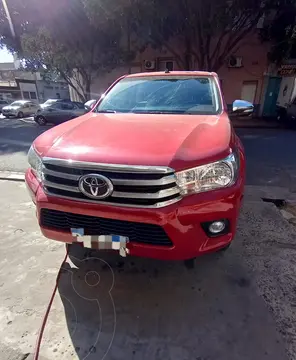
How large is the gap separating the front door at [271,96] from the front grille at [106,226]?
16.8 m

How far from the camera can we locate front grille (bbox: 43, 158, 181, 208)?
5.32 ft

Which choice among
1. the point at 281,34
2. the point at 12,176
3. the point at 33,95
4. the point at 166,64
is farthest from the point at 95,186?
the point at 33,95

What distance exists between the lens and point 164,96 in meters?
2.96

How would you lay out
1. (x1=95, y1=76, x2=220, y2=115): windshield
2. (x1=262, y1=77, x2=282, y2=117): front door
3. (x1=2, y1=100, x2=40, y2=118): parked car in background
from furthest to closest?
(x1=2, y1=100, x2=40, y2=118): parked car in background, (x1=262, y1=77, x2=282, y2=117): front door, (x1=95, y1=76, x2=220, y2=115): windshield

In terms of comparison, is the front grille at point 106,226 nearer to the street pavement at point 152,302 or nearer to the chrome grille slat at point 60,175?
the chrome grille slat at point 60,175

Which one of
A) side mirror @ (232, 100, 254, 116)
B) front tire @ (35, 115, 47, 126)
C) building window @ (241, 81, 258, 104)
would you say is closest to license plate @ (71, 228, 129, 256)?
side mirror @ (232, 100, 254, 116)

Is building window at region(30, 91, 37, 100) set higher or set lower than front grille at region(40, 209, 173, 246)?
lower

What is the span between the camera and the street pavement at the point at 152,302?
1751 mm

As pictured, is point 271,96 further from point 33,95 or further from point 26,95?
point 26,95

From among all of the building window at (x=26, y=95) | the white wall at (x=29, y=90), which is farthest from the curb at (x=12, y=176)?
the building window at (x=26, y=95)

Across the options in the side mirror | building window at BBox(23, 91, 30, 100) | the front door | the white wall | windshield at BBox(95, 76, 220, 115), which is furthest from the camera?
building window at BBox(23, 91, 30, 100)

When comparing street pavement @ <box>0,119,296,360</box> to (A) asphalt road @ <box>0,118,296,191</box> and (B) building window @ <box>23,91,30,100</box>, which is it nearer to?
(A) asphalt road @ <box>0,118,296,191</box>

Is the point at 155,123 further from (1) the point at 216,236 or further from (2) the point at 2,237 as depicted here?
(2) the point at 2,237

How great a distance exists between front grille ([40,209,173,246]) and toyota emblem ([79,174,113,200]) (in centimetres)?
19
